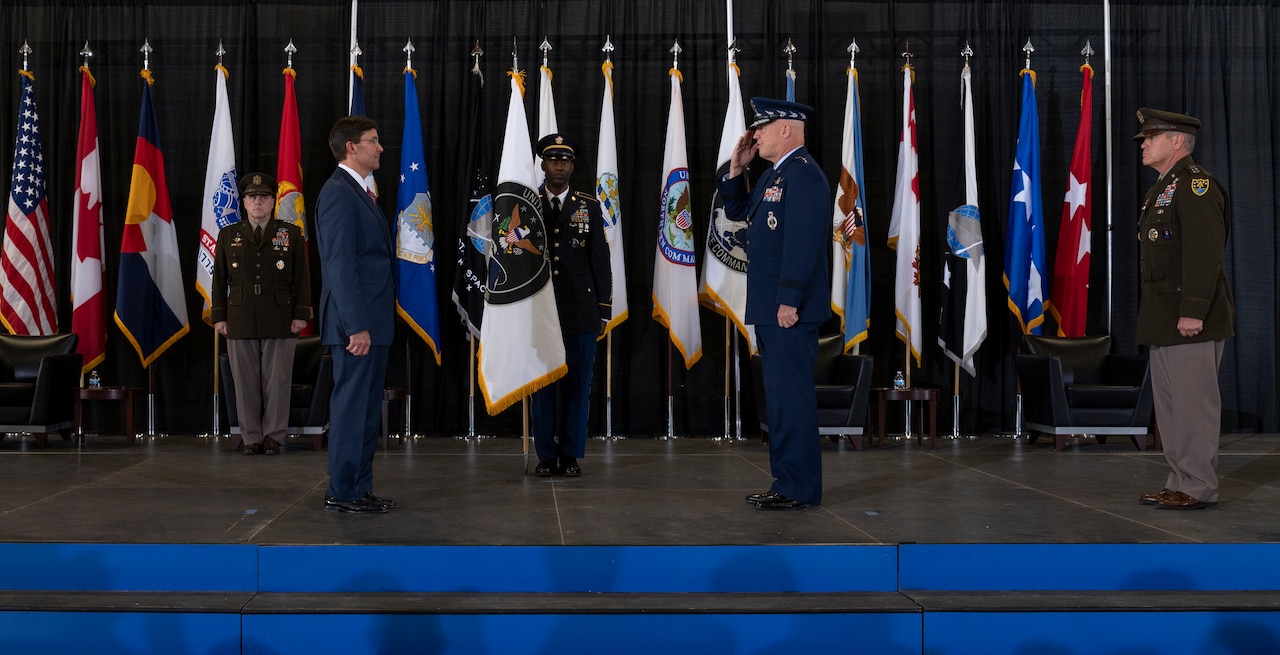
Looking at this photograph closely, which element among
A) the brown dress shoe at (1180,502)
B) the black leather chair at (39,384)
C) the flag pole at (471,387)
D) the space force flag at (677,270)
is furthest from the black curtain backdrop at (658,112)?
the brown dress shoe at (1180,502)

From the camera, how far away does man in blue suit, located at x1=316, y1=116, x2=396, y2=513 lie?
12.0 ft

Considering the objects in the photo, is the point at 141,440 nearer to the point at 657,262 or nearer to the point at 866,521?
the point at 657,262

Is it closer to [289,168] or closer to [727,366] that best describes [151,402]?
[289,168]

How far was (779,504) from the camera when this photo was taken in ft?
12.6

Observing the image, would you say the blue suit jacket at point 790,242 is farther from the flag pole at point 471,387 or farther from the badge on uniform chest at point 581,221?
the flag pole at point 471,387

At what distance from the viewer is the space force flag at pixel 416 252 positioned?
6.22 meters

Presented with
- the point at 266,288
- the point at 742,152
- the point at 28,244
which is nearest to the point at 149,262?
the point at 28,244

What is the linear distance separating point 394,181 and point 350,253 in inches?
129

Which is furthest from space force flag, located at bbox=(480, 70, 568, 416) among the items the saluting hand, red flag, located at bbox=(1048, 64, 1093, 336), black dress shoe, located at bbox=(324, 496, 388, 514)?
red flag, located at bbox=(1048, 64, 1093, 336)

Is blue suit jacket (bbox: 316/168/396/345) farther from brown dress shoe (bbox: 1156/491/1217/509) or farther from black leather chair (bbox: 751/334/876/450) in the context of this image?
brown dress shoe (bbox: 1156/491/1217/509)

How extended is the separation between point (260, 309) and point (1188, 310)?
178 inches

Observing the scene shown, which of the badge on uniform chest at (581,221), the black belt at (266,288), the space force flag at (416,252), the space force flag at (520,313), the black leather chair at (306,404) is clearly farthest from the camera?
the space force flag at (416,252)

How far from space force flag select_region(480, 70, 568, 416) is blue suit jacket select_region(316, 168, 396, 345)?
0.71 meters

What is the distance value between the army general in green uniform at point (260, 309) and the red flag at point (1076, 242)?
4642 millimetres
